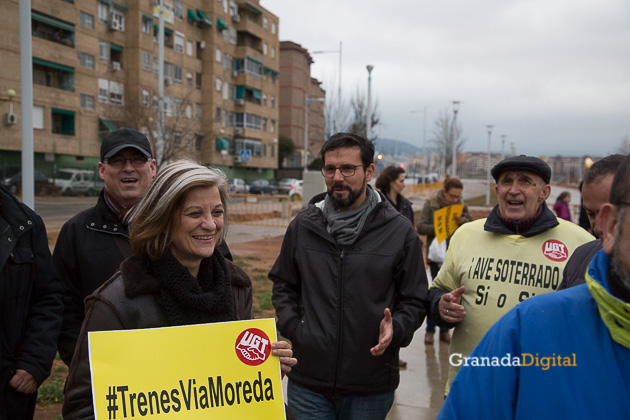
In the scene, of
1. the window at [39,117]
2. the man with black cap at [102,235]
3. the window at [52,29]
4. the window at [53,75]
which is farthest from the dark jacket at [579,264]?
the window at [52,29]

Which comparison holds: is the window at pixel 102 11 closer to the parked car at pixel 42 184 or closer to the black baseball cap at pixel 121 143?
the parked car at pixel 42 184

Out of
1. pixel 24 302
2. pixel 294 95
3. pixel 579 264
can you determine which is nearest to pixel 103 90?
pixel 294 95

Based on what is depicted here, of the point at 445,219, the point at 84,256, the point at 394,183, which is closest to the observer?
the point at 84,256

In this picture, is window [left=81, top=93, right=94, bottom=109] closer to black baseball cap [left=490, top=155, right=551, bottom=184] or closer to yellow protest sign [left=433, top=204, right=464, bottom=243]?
yellow protest sign [left=433, top=204, right=464, bottom=243]

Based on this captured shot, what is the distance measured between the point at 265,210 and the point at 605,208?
24.9 m

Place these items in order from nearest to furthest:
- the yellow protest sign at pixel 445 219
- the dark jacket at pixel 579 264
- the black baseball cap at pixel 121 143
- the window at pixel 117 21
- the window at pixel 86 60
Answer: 1. the dark jacket at pixel 579 264
2. the black baseball cap at pixel 121 143
3. the yellow protest sign at pixel 445 219
4. the window at pixel 86 60
5. the window at pixel 117 21

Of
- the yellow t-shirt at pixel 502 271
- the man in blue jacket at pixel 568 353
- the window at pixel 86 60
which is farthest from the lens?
the window at pixel 86 60

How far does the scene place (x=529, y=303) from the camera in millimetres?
1338

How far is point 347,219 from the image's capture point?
298 centimetres

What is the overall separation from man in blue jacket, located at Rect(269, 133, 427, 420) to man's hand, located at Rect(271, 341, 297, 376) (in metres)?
0.63

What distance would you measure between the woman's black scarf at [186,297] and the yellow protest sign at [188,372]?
2.5 inches

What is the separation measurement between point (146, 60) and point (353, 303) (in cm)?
4564

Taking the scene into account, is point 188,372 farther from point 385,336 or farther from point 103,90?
point 103,90

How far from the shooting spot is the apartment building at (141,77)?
32.9m
